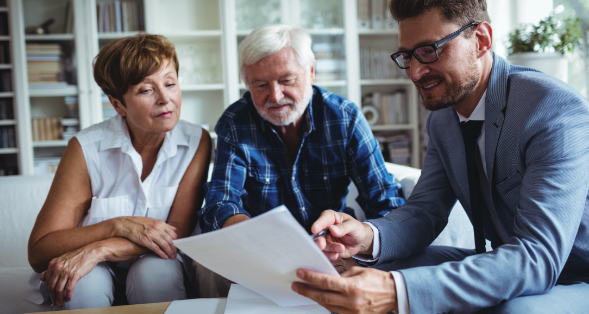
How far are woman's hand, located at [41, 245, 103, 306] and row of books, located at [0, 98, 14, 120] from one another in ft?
8.40

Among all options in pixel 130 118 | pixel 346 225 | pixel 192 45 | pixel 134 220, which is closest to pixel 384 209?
pixel 346 225

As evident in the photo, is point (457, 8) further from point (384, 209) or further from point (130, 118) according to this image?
point (130, 118)

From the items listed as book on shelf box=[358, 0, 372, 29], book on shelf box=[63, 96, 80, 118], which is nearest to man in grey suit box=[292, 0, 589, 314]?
book on shelf box=[358, 0, 372, 29]

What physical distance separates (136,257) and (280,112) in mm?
624

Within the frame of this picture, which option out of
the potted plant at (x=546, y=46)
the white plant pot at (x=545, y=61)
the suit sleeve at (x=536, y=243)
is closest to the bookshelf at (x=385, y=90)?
the potted plant at (x=546, y=46)

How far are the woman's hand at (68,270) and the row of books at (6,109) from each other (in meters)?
2.56

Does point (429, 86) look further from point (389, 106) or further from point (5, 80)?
point (5, 80)

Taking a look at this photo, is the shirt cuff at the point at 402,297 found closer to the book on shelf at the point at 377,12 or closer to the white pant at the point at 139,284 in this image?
the white pant at the point at 139,284

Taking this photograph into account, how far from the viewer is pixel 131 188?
1436 millimetres

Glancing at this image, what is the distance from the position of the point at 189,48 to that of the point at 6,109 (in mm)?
1432

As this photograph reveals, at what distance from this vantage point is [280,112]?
4.53 ft

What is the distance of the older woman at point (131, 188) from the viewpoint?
1.22 m

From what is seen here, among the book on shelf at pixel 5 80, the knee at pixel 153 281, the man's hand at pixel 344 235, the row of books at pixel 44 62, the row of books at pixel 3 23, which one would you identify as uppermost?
the row of books at pixel 3 23

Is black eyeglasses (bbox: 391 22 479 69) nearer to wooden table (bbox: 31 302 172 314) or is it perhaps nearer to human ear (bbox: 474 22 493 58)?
human ear (bbox: 474 22 493 58)
